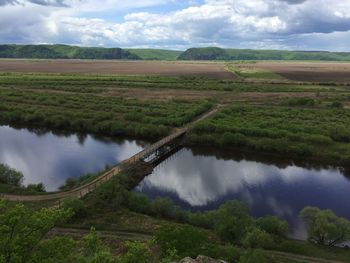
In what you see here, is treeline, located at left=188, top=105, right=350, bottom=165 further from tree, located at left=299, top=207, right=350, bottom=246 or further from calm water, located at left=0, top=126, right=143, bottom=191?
tree, located at left=299, top=207, right=350, bottom=246

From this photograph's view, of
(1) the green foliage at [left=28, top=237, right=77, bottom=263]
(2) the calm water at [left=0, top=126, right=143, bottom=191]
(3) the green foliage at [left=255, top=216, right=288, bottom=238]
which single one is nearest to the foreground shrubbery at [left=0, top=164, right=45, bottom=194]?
(2) the calm water at [left=0, top=126, right=143, bottom=191]

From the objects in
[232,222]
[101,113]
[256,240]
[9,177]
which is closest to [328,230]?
[256,240]

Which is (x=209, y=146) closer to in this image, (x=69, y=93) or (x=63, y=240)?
(x=63, y=240)

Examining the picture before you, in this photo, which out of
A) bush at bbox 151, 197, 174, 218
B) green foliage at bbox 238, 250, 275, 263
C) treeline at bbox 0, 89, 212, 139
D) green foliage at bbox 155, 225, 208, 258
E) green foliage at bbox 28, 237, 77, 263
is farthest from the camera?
treeline at bbox 0, 89, 212, 139

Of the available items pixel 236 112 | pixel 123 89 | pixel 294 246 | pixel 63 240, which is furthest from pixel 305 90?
pixel 63 240

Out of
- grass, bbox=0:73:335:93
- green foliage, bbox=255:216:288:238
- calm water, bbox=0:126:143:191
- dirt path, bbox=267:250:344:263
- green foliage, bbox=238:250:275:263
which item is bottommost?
calm water, bbox=0:126:143:191

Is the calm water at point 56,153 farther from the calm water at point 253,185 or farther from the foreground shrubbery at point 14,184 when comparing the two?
the calm water at point 253,185

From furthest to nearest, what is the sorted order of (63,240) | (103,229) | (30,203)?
1. (30,203)
2. (103,229)
3. (63,240)
